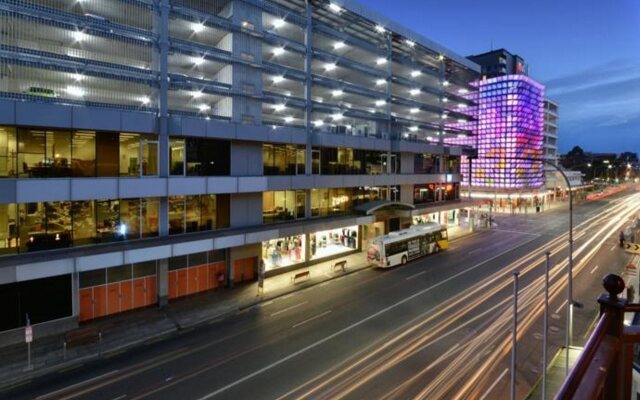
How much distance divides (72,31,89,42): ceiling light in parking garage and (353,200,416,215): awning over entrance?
26537mm

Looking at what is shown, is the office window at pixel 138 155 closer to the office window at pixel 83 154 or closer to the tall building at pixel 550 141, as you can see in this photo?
the office window at pixel 83 154

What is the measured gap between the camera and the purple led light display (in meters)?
85.6

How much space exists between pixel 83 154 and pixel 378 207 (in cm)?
2593

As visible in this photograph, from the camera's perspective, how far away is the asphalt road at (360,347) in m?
15.3

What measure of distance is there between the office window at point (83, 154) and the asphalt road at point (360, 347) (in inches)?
437

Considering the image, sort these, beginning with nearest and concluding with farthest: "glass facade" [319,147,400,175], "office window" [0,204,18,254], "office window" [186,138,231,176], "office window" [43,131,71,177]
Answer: "office window" [0,204,18,254], "office window" [43,131,71,177], "office window" [186,138,231,176], "glass facade" [319,147,400,175]

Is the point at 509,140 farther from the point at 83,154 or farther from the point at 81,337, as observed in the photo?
the point at 81,337

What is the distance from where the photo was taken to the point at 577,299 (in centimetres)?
2506

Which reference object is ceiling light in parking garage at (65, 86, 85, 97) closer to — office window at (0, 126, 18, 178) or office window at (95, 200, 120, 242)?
office window at (0, 126, 18, 178)

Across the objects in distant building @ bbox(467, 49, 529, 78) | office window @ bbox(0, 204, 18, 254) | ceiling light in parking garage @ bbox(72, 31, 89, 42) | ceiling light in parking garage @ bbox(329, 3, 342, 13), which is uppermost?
distant building @ bbox(467, 49, 529, 78)

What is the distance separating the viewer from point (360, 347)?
61.0 feet

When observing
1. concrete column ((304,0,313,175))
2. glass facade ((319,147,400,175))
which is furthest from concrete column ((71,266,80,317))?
glass facade ((319,147,400,175))

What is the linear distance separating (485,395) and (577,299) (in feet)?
49.6

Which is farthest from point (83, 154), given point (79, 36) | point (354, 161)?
point (354, 161)
